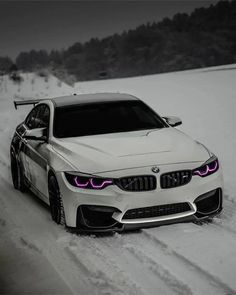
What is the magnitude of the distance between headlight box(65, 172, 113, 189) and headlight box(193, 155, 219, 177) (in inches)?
35.4

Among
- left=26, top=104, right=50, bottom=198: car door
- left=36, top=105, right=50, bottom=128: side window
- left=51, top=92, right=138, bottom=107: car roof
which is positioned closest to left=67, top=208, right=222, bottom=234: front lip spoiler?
left=26, top=104, right=50, bottom=198: car door

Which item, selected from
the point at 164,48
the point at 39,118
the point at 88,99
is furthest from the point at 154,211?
the point at 164,48

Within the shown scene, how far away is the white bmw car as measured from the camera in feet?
18.9

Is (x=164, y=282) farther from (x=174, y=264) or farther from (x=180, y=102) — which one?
(x=180, y=102)

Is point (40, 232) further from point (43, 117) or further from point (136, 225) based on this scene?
point (43, 117)

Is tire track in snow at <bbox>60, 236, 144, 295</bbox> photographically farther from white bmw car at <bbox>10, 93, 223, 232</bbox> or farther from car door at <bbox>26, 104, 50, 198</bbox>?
car door at <bbox>26, 104, 50, 198</bbox>

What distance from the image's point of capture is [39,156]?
7.01 metres

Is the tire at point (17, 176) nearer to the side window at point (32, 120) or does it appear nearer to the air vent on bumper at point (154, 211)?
the side window at point (32, 120)

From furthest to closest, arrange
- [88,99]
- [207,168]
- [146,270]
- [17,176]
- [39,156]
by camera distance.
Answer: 1. [17,176]
2. [88,99]
3. [39,156]
4. [207,168]
5. [146,270]

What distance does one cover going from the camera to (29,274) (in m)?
5.14

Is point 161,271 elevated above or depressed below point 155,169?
below

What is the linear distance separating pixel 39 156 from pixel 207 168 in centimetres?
203

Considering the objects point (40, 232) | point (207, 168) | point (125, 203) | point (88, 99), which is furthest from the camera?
point (88, 99)

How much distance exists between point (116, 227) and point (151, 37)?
13218cm
